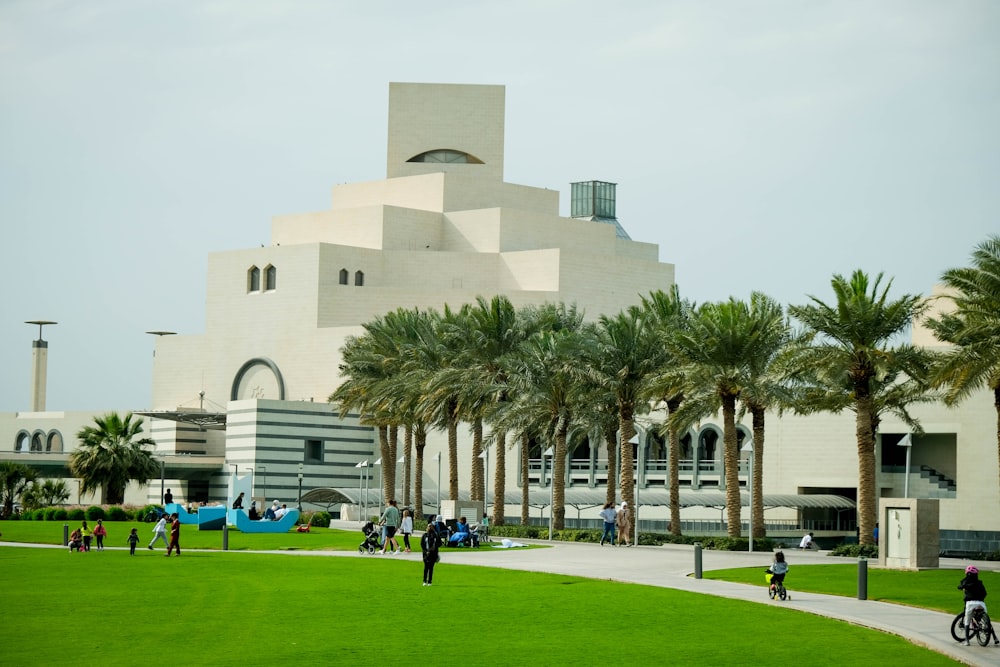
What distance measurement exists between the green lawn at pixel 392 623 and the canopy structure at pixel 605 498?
101 ft

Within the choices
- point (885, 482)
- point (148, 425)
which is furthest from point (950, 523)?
point (148, 425)

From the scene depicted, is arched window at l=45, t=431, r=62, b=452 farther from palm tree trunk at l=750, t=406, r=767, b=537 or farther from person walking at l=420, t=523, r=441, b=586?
person walking at l=420, t=523, r=441, b=586

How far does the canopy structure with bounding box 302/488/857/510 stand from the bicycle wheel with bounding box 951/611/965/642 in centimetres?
3743

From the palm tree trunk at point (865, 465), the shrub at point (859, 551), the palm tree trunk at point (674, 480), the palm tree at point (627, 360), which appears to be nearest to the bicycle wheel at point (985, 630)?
the shrub at point (859, 551)

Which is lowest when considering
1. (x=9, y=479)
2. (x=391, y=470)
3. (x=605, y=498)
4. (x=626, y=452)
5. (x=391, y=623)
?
(x=391, y=623)

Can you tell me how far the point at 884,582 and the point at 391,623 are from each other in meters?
13.2

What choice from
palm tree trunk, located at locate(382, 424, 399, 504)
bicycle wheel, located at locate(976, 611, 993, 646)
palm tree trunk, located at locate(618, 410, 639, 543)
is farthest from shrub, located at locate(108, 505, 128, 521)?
bicycle wheel, located at locate(976, 611, 993, 646)

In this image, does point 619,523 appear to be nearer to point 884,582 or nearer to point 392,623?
point 884,582

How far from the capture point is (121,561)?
118ft

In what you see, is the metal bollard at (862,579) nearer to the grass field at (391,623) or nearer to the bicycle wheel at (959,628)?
the grass field at (391,623)

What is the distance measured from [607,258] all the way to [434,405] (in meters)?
37.1

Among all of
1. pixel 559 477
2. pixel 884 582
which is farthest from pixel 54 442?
pixel 884 582

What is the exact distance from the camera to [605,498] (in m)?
66.9

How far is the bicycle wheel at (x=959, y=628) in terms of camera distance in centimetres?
2017
